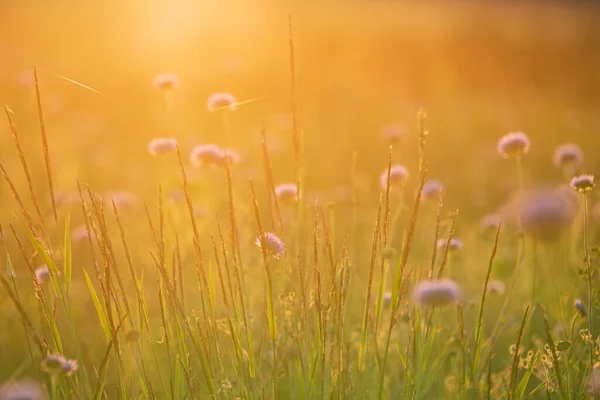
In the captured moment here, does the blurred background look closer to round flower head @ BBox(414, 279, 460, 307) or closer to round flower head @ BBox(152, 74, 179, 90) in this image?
round flower head @ BBox(152, 74, 179, 90)

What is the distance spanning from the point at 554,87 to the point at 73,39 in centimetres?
660

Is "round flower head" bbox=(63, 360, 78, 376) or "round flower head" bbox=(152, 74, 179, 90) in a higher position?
"round flower head" bbox=(152, 74, 179, 90)

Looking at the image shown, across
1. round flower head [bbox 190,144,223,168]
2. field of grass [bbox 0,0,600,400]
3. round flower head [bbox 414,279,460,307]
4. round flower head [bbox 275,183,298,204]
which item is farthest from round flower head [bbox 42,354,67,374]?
round flower head [bbox 190,144,223,168]

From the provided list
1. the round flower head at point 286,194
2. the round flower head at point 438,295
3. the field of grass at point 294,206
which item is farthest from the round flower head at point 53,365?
the round flower head at point 286,194

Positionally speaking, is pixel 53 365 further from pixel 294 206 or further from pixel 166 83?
pixel 166 83

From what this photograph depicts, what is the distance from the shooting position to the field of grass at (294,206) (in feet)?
4.11

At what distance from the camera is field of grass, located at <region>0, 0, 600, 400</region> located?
1.25 meters

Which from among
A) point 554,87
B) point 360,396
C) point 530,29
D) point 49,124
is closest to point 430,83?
point 554,87

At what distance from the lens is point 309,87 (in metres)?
6.55

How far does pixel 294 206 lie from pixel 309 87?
14.8 ft

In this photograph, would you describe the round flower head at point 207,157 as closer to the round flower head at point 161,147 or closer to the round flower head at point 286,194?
the round flower head at point 161,147

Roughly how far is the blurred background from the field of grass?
0.12 ft

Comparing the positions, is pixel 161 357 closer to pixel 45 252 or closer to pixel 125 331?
pixel 125 331

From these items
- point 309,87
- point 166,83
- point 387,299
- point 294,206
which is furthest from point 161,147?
point 309,87
